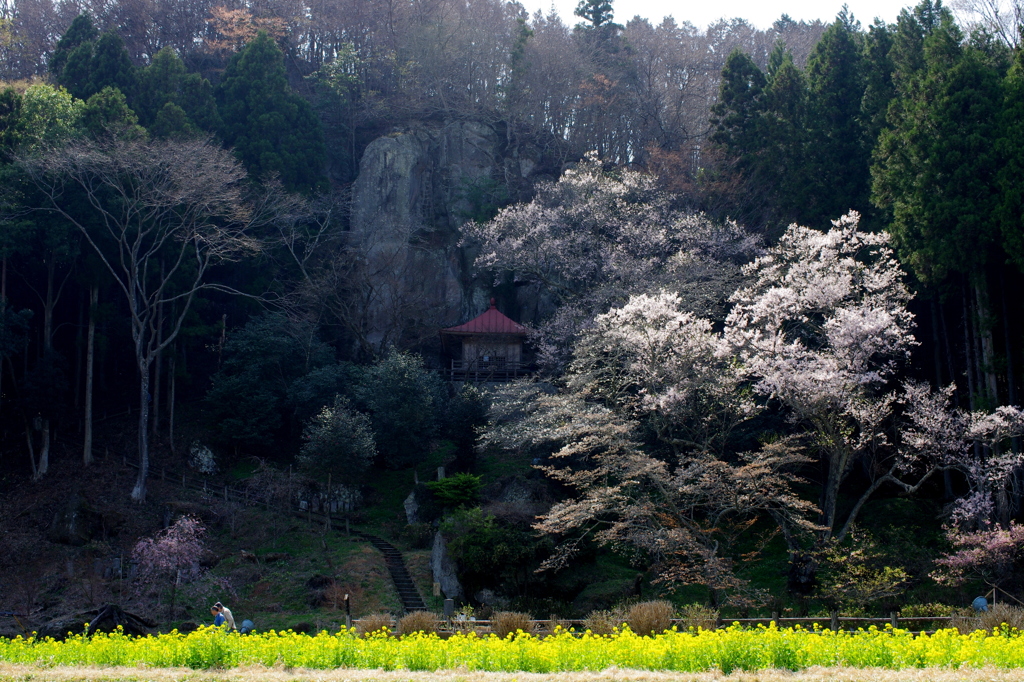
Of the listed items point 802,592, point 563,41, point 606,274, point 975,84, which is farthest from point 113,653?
point 563,41

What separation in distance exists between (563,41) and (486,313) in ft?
64.0

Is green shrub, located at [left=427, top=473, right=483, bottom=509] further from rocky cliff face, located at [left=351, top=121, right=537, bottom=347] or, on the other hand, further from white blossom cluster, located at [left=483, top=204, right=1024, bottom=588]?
rocky cliff face, located at [left=351, top=121, right=537, bottom=347]

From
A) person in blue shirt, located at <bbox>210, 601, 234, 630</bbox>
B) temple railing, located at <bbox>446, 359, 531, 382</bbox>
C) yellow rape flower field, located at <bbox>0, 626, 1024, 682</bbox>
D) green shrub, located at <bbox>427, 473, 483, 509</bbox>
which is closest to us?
yellow rape flower field, located at <bbox>0, 626, 1024, 682</bbox>

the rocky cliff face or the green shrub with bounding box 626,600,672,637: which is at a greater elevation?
the rocky cliff face

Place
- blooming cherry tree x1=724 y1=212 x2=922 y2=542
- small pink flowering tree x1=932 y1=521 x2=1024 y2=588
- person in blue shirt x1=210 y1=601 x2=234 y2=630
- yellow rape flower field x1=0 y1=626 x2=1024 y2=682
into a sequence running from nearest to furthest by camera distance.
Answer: yellow rape flower field x1=0 y1=626 x2=1024 y2=682
person in blue shirt x1=210 y1=601 x2=234 y2=630
small pink flowering tree x1=932 y1=521 x2=1024 y2=588
blooming cherry tree x1=724 y1=212 x2=922 y2=542

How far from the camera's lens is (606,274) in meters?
29.0

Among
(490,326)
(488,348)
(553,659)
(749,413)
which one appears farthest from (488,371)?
(553,659)

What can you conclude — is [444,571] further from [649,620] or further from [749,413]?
[649,620]

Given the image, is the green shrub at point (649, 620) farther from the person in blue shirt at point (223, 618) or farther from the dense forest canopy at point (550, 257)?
the person in blue shirt at point (223, 618)

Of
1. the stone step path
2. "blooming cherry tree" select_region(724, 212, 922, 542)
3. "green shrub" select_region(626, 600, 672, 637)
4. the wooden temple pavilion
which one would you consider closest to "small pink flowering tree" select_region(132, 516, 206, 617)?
the stone step path

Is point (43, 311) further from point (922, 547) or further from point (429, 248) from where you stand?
point (922, 547)

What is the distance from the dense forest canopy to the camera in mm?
20578

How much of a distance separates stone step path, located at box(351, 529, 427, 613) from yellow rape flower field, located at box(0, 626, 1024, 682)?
9.77 m

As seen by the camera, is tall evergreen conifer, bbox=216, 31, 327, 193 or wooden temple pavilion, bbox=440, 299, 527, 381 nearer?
wooden temple pavilion, bbox=440, 299, 527, 381
